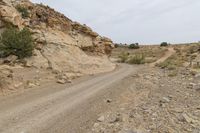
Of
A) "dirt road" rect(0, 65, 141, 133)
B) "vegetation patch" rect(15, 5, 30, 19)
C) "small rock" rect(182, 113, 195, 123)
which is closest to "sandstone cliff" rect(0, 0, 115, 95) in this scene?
"vegetation patch" rect(15, 5, 30, 19)

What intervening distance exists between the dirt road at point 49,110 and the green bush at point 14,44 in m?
6.81

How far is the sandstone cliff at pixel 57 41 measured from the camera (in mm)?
26219

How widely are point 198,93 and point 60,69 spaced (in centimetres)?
1294

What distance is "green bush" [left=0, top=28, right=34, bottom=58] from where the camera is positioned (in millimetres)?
23484

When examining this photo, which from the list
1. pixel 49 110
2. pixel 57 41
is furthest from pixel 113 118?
pixel 57 41

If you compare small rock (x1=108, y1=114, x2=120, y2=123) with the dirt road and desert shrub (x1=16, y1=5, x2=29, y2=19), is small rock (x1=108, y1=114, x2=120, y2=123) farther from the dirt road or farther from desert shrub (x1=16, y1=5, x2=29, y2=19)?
desert shrub (x1=16, y1=5, x2=29, y2=19)

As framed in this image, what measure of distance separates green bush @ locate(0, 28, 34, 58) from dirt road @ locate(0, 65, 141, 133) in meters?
6.81

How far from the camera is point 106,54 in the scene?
41531mm

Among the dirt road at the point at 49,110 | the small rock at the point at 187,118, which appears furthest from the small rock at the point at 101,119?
the small rock at the point at 187,118

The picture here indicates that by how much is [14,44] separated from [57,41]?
6483 millimetres

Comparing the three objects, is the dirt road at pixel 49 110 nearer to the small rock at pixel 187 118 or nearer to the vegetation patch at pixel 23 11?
the small rock at pixel 187 118

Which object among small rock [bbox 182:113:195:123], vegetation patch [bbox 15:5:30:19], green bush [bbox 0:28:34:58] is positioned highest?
vegetation patch [bbox 15:5:30:19]

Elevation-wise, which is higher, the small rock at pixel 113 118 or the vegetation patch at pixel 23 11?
the vegetation patch at pixel 23 11

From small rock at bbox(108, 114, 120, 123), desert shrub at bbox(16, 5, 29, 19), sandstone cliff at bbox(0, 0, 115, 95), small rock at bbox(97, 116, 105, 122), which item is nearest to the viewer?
small rock at bbox(108, 114, 120, 123)
